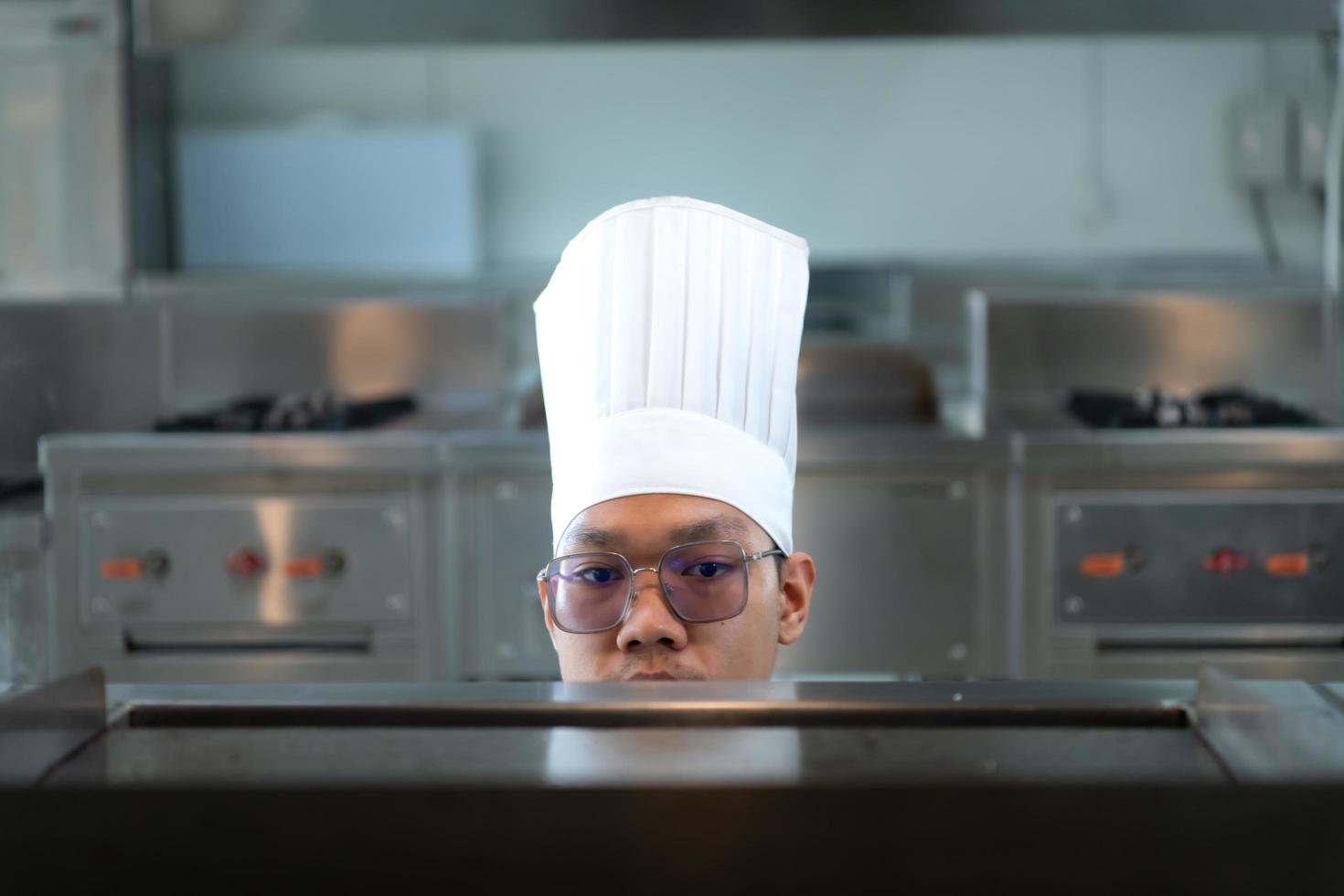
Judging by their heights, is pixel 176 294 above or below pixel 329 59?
below

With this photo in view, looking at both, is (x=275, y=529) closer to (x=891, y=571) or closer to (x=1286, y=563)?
(x=891, y=571)

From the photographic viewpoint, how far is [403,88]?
4586 millimetres

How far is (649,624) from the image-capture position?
3.39ft

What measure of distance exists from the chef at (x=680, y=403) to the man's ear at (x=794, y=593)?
0.04 ft

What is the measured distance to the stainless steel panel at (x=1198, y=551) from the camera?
231cm

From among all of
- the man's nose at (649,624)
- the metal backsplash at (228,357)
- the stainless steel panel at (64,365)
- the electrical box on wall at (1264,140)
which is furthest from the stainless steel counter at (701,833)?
the electrical box on wall at (1264,140)

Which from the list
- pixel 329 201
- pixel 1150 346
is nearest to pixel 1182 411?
pixel 1150 346

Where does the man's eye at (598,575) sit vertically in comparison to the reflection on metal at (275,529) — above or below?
above

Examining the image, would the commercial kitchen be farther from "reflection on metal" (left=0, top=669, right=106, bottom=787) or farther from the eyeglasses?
the eyeglasses

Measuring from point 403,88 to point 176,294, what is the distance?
4.85 ft

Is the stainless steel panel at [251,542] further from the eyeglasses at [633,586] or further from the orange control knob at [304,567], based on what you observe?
the eyeglasses at [633,586]

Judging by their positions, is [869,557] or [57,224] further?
[57,224]

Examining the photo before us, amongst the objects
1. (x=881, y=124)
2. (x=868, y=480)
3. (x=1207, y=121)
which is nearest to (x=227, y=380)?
(x=868, y=480)

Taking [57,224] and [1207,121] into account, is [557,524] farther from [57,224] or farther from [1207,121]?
[1207,121]
